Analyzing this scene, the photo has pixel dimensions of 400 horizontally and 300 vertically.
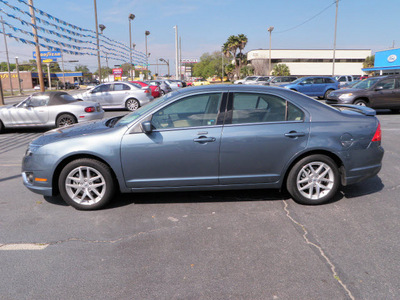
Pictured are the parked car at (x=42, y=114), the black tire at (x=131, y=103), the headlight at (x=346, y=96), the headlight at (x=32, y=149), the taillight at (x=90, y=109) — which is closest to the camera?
the headlight at (x=32, y=149)

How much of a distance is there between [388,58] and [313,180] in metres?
50.9

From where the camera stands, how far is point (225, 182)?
13.7 feet

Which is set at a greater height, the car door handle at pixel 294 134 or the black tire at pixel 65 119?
the car door handle at pixel 294 134

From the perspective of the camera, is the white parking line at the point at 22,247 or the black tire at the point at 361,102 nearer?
the white parking line at the point at 22,247

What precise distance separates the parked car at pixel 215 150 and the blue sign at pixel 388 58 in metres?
48.9

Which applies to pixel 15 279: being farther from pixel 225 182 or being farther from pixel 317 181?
pixel 317 181

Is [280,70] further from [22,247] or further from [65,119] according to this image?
[22,247]

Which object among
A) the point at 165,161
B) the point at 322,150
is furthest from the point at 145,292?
the point at 322,150

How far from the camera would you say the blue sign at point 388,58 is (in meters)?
44.6

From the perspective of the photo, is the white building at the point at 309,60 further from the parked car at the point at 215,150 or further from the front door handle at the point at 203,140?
the front door handle at the point at 203,140

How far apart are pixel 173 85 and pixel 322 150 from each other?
1203 inches

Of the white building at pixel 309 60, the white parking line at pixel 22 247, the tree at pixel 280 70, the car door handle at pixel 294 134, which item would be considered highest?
the white building at pixel 309 60

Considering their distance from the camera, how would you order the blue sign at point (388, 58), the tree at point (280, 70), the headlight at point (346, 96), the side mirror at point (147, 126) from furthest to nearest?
1. the tree at point (280, 70)
2. the blue sign at point (388, 58)
3. the headlight at point (346, 96)
4. the side mirror at point (147, 126)

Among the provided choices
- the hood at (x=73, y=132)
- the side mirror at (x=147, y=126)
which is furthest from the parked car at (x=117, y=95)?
the side mirror at (x=147, y=126)
